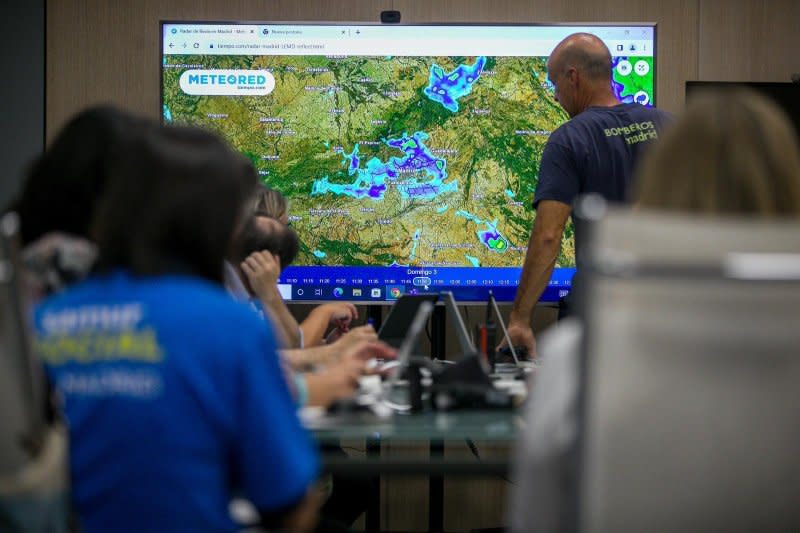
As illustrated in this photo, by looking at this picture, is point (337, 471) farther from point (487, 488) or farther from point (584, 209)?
point (487, 488)

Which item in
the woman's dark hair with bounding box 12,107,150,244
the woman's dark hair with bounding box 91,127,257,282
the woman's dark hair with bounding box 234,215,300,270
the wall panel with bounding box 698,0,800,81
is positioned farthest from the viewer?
the wall panel with bounding box 698,0,800,81

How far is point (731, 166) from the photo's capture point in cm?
127

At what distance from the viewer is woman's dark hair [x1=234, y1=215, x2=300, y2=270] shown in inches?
118

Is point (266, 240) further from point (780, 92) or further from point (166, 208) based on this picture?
point (780, 92)

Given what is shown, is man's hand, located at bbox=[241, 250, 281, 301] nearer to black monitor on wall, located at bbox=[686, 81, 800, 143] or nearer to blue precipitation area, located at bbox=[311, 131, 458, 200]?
blue precipitation area, located at bbox=[311, 131, 458, 200]

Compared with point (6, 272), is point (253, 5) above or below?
above

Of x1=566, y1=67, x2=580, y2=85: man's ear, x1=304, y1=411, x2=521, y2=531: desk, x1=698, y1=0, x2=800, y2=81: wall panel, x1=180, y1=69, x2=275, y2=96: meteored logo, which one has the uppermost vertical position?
x1=698, y1=0, x2=800, y2=81: wall panel

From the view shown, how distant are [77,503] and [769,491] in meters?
0.95

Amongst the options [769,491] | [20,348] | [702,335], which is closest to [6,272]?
[20,348]

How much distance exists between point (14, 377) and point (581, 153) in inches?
101

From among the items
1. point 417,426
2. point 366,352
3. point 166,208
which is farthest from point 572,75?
point 166,208

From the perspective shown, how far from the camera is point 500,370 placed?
2748 millimetres

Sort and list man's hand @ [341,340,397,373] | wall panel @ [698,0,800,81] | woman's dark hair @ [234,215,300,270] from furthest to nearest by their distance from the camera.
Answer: wall panel @ [698,0,800,81] < woman's dark hair @ [234,215,300,270] < man's hand @ [341,340,397,373]

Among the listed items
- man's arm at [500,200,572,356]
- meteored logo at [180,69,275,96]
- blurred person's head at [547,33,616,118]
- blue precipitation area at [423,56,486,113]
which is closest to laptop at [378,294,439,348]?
man's arm at [500,200,572,356]
